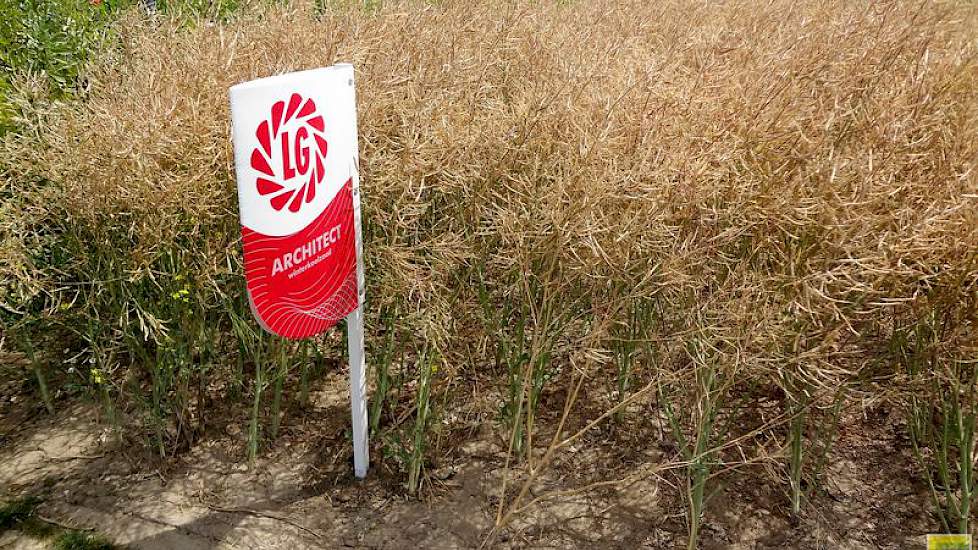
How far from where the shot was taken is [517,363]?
9.98 ft

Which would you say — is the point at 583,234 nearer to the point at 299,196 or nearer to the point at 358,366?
the point at 299,196

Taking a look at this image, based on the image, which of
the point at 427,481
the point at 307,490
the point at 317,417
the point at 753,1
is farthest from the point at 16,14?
the point at 753,1

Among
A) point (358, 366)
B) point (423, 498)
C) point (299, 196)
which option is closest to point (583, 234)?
point (299, 196)

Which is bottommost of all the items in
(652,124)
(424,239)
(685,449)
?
(685,449)

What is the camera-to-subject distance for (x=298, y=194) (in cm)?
261

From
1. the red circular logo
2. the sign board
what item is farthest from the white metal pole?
the red circular logo

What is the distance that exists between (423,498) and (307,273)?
1106 mm

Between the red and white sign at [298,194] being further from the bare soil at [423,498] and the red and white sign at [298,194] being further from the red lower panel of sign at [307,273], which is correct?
the bare soil at [423,498]

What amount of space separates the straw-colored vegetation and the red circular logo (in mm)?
322

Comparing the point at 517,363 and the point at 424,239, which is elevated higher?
the point at 424,239

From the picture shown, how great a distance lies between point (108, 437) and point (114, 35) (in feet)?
6.60

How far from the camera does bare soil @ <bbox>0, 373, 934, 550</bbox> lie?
10.00 ft

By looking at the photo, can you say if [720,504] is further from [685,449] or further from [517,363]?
[517,363]

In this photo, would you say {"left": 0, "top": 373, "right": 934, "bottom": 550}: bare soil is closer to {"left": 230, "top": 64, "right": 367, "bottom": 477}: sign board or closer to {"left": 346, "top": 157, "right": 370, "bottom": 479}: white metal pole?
{"left": 346, "top": 157, "right": 370, "bottom": 479}: white metal pole
